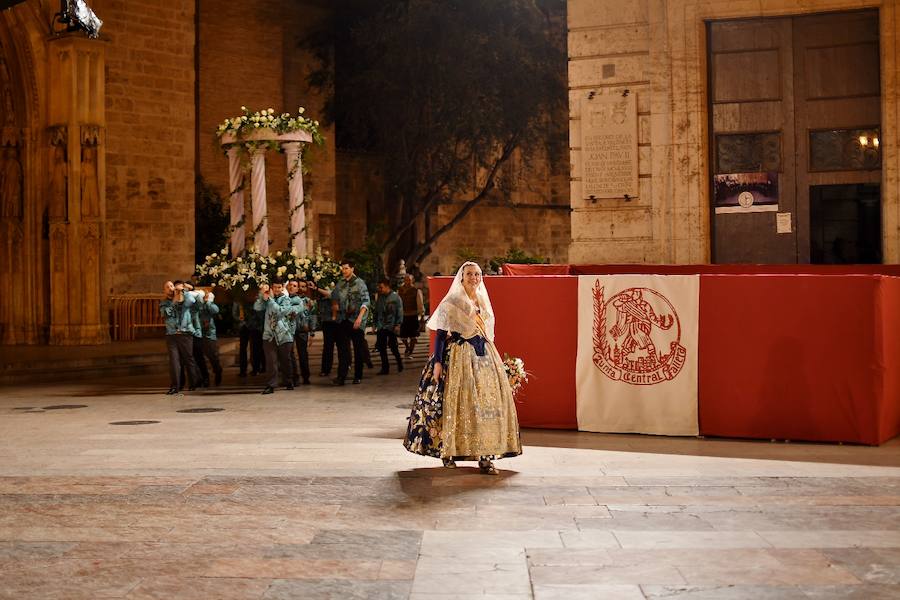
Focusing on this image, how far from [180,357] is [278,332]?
59.7 inches

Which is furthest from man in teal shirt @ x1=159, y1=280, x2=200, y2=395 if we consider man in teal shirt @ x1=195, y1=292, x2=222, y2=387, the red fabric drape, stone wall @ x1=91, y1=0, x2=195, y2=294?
stone wall @ x1=91, y1=0, x2=195, y2=294

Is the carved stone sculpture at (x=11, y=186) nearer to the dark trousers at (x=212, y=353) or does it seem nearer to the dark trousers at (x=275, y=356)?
the dark trousers at (x=212, y=353)

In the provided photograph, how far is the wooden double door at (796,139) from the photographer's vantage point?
12609mm

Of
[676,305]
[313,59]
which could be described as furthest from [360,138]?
[676,305]

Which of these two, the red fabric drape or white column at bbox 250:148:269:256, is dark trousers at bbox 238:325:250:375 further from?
the red fabric drape

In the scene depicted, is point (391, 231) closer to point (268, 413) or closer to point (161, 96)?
point (161, 96)

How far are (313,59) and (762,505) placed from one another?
29510mm

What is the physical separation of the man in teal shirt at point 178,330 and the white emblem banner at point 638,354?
6.82m

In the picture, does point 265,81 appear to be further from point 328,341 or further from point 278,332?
point 278,332

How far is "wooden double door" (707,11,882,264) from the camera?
12609 millimetres

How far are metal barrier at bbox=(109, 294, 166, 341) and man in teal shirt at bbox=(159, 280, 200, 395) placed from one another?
816 centimetres

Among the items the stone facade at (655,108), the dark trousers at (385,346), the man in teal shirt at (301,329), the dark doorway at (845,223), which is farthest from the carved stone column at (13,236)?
the dark doorway at (845,223)

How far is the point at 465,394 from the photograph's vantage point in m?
8.12

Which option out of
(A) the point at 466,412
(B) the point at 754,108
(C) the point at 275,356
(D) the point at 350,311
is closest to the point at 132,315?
(D) the point at 350,311
